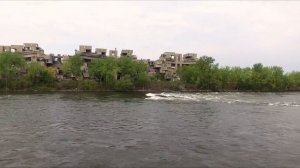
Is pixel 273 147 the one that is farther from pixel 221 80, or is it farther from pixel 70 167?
pixel 221 80

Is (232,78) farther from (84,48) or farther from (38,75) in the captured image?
(38,75)

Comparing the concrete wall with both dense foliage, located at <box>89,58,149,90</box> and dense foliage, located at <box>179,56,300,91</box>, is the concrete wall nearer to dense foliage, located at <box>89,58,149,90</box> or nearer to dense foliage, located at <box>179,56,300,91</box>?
dense foliage, located at <box>89,58,149,90</box>

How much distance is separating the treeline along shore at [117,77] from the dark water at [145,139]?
2055 inches

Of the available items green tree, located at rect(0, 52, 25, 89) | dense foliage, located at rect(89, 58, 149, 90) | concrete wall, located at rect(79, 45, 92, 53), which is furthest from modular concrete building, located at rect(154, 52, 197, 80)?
green tree, located at rect(0, 52, 25, 89)

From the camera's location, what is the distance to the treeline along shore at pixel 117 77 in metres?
97.4

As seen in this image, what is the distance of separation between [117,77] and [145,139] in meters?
79.5

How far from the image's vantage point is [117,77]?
108625mm

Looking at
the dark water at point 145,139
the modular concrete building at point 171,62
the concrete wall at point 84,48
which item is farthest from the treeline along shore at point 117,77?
the dark water at point 145,139

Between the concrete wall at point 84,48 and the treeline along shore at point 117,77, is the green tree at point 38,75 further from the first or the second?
the concrete wall at point 84,48

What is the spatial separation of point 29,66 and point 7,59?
250 inches

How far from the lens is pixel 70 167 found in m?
21.5

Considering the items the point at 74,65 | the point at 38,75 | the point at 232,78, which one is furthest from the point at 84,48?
the point at 232,78

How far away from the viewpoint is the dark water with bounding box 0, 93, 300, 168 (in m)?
23.2

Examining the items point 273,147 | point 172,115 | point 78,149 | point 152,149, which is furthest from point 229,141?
point 172,115
